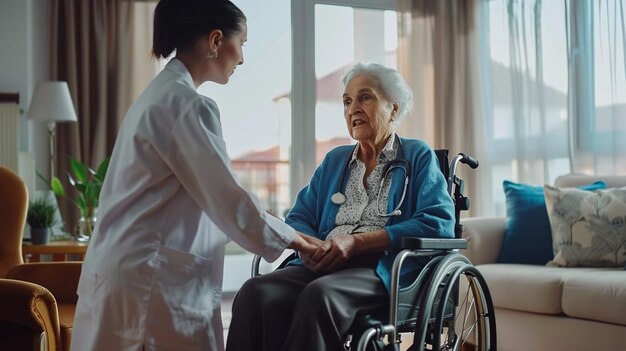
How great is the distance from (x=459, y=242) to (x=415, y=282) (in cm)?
17

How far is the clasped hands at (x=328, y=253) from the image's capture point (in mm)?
2014

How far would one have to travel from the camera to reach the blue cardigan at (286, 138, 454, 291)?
216 cm

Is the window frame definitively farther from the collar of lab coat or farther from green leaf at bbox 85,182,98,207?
the collar of lab coat

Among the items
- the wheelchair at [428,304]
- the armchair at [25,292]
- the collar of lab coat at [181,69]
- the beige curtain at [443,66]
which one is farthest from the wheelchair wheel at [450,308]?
the beige curtain at [443,66]

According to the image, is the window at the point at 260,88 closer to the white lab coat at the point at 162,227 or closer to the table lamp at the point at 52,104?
the table lamp at the point at 52,104

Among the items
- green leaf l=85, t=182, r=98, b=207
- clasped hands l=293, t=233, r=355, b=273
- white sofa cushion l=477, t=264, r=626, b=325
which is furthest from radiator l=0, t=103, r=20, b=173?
clasped hands l=293, t=233, r=355, b=273

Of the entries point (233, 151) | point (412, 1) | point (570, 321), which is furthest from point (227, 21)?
point (233, 151)

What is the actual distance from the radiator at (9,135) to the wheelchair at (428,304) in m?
2.48

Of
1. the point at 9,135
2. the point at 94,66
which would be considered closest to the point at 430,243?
the point at 9,135

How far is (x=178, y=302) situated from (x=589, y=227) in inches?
81.1

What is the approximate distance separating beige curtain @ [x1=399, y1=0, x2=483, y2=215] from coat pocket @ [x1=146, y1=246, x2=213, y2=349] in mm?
3389

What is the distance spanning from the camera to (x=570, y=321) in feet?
9.68

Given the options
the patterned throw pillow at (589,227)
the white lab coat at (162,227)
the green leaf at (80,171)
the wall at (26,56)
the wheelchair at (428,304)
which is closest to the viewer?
the white lab coat at (162,227)

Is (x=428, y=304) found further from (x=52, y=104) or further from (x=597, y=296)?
(x=52, y=104)
